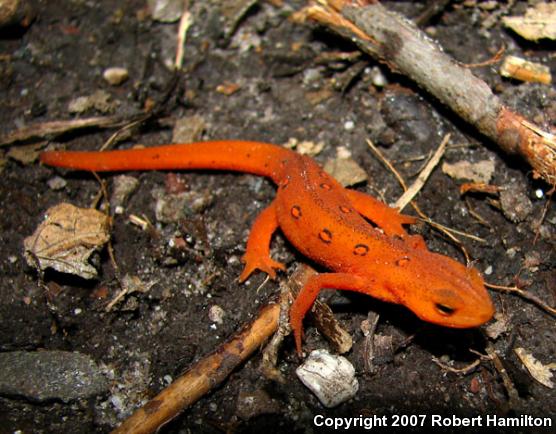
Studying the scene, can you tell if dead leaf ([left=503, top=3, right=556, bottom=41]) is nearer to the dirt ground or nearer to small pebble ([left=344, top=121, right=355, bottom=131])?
the dirt ground

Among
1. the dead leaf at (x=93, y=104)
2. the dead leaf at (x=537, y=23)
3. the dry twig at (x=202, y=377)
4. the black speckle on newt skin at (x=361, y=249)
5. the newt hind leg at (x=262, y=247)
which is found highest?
the dead leaf at (x=537, y=23)

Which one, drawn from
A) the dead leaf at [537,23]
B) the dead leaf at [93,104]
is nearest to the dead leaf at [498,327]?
the dead leaf at [537,23]

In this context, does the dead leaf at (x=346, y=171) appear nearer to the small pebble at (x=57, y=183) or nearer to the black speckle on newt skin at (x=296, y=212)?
the black speckle on newt skin at (x=296, y=212)

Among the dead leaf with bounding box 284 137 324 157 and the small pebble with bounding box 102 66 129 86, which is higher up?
the small pebble with bounding box 102 66 129 86

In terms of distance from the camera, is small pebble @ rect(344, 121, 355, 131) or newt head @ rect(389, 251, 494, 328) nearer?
newt head @ rect(389, 251, 494, 328)

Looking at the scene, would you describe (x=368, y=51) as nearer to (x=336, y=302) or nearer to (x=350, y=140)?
(x=350, y=140)

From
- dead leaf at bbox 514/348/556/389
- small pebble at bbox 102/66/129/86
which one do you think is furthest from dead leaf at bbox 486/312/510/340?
small pebble at bbox 102/66/129/86

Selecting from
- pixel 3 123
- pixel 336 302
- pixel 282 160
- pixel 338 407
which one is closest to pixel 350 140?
pixel 282 160
